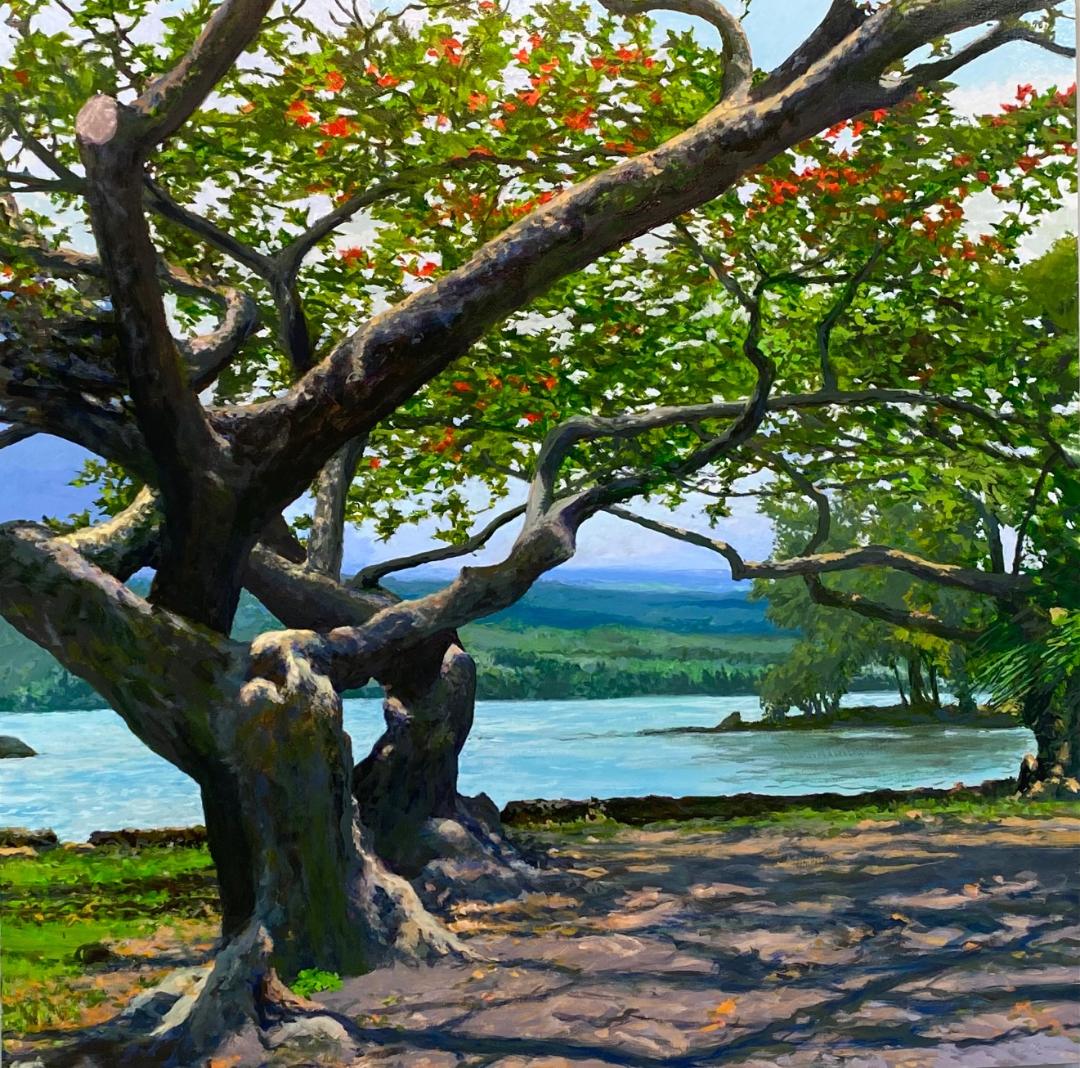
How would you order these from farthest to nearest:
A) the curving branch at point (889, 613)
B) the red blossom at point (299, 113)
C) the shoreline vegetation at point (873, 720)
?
the curving branch at point (889, 613), the shoreline vegetation at point (873, 720), the red blossom at point (299, 113)

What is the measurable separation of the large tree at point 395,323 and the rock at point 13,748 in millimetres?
667

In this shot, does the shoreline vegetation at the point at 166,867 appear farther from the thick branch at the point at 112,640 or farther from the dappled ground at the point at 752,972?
the thick branch at the point at 112,640

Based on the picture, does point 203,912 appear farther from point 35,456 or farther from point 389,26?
point 389,26

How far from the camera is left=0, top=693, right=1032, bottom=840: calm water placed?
418 centimetres

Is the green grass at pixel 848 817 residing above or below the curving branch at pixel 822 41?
below

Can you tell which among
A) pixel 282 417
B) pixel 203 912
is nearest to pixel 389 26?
pixel 282 417

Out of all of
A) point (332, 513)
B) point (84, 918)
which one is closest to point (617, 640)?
point (332, 513)

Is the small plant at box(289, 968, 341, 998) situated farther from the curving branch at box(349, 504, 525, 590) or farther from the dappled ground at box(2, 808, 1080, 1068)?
the curving branch at box(349, 504, 525, 590)

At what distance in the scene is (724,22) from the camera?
4.15 metres

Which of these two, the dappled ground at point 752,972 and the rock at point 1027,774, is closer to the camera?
the dappled ground at point 752,972

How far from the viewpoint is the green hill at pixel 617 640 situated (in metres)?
5.16

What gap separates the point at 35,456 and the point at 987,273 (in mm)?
3788

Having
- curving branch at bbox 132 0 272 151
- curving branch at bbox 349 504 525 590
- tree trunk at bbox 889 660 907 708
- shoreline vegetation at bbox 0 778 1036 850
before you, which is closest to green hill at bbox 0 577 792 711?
curving branch at bbox 349 504 525 590

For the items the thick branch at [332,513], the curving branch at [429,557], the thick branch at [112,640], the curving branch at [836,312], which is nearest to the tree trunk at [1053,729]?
the curving branch at [836,312]
